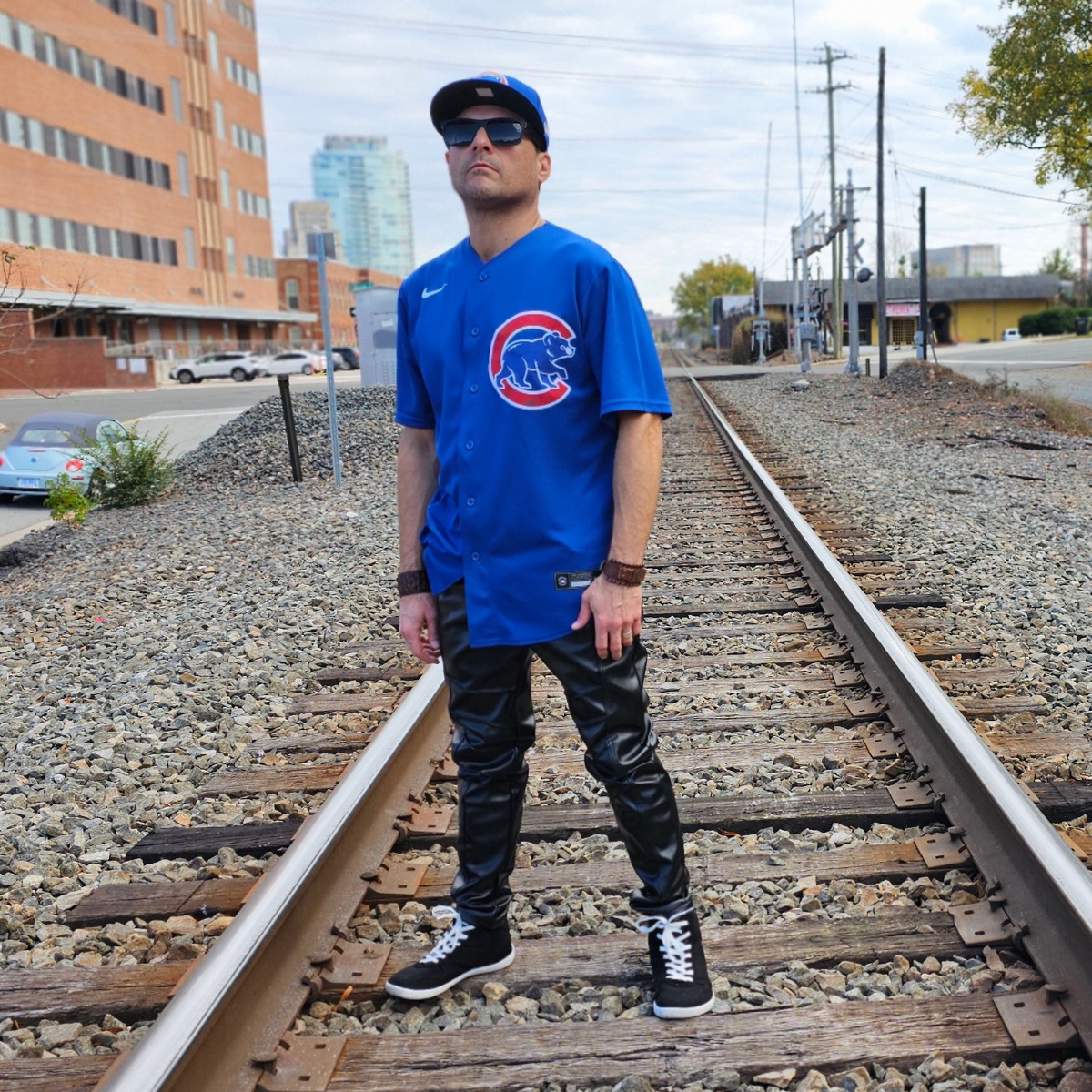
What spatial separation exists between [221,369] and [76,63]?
1729 centimetres

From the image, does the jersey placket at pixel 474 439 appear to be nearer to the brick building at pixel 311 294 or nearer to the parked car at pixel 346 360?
the parked car at pixel 346 360

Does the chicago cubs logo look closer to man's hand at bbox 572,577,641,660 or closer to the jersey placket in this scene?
the jersey placket

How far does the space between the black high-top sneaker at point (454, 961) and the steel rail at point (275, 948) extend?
0.74 ft

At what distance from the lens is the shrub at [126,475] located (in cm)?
1383

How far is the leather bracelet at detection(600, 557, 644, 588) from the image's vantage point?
2527 mm

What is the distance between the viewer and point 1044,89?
2806 cm

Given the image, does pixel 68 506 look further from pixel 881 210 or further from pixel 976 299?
pixel 976 299

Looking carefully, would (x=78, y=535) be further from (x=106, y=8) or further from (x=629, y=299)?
(x=106, y=8)

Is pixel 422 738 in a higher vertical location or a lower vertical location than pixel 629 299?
lower

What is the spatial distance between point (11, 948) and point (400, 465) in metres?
1.66

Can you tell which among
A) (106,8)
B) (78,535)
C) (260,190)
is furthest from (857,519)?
(260,190)

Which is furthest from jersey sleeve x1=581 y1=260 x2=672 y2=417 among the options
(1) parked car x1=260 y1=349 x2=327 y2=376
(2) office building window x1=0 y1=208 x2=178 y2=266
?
(2) office building window x1=0 y1=208 x2=178 y2=266

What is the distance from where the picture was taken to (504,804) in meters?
2.83

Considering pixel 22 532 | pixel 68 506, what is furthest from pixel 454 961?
pixel 22 532
